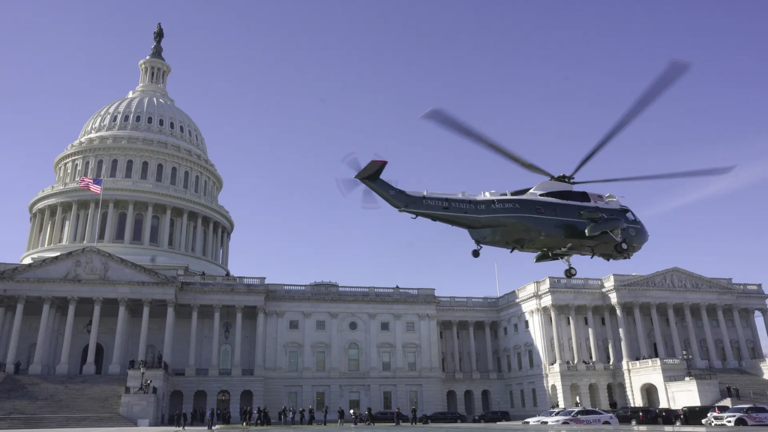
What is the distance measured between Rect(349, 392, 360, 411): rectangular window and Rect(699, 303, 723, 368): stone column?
135 feet

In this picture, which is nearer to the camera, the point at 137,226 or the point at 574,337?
the point at 574,337

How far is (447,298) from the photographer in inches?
3115

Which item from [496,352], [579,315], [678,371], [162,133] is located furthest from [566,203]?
[162,133]

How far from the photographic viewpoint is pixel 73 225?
76.8m

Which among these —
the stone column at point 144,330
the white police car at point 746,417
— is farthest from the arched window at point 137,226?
the white police car at point 746,417

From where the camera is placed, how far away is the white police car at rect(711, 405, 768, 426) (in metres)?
37.3

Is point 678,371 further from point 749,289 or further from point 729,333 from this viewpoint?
point 749,289

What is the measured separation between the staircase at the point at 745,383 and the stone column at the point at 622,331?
7171 mm

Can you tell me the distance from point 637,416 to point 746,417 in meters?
11.3

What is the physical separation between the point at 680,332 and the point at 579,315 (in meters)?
13.4

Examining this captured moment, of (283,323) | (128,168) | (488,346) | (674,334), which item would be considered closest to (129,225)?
(128,168)

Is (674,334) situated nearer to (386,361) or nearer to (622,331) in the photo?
(622,331)

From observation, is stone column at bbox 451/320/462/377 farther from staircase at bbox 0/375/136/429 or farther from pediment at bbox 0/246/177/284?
staircase at bbox 0/375/136/429

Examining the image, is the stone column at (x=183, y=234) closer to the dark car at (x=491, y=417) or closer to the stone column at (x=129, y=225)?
the stone column at (x=129, y=225)
